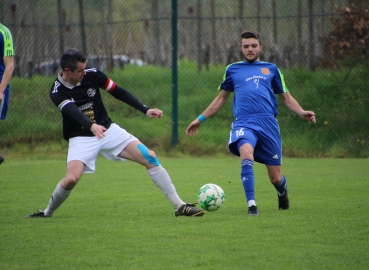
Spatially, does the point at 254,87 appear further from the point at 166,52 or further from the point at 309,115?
the point at 166,52

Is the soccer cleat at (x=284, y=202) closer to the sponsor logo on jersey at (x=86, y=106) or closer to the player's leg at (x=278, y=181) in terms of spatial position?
the player's leg at (x=278, y=181)

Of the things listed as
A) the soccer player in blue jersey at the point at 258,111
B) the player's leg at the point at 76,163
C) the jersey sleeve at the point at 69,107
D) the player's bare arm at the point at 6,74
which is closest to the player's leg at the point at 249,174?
the soccer player in blue jersey at the point at 258,111

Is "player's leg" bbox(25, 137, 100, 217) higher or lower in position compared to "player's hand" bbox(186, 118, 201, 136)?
lower

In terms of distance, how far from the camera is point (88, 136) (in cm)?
632

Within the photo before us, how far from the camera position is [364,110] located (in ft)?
42.1

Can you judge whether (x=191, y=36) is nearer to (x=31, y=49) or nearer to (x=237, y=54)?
(x=237, y=54)

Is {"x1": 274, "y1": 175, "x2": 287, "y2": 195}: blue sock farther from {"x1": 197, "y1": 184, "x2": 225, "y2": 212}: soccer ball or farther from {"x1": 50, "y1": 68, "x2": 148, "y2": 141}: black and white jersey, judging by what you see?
{"x1": 50, "y1": 68, "x2": 148, "y2": 141}: black and white jersey

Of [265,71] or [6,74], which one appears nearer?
[265,71]

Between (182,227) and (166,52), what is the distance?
8777 millimetres

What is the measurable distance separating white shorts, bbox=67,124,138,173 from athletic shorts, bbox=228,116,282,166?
1.11 metres

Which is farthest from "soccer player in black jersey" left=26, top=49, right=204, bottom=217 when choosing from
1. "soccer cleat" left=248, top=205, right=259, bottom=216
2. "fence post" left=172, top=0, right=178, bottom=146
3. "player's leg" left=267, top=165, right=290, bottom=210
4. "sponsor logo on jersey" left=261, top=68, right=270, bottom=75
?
"fence post" left=172, top=0, right=178, bottom=146

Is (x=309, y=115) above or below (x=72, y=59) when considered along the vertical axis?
below

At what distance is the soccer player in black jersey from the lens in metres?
6.08

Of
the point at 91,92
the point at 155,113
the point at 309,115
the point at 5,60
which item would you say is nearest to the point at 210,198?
the point at 155,113
